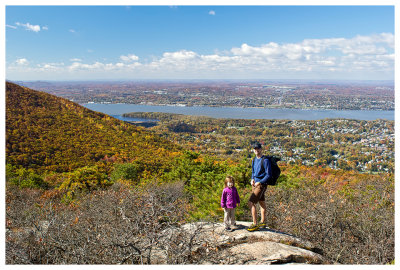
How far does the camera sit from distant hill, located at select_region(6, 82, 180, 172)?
2430 centimetres

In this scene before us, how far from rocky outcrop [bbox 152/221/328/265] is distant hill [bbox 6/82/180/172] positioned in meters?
17.2

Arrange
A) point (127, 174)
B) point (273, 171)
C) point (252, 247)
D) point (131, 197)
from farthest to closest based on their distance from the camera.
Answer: point (127, 174)
point (131, 197)
point (273, 171)
point (252, 247)

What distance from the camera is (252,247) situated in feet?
11.8

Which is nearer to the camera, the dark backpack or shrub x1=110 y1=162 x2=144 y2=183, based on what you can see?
the dark backpack

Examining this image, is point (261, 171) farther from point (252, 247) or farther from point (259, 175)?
point (252, 247)

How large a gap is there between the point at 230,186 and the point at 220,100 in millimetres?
117471

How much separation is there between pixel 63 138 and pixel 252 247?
3370cm

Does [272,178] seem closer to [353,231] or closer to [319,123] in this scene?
[353,231]

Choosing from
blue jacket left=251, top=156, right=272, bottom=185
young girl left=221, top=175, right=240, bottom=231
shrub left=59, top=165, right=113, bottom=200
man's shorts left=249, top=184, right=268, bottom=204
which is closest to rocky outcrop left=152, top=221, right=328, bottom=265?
young girl left=221, top=175, right=240, bottom=231

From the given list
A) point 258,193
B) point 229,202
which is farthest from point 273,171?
point 229,202

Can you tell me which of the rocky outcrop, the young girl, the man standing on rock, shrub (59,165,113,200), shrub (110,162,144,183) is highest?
the man standing on rock

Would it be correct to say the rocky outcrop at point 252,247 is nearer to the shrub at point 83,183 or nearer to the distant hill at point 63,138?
the shrub at point 83,183

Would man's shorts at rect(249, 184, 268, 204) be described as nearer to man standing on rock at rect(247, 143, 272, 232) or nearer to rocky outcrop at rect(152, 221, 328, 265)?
man standing on rock at rect(247, 143, 272, 232)

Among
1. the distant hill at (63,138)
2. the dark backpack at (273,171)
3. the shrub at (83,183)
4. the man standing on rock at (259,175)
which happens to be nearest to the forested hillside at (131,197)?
the shrub at (83,183)
